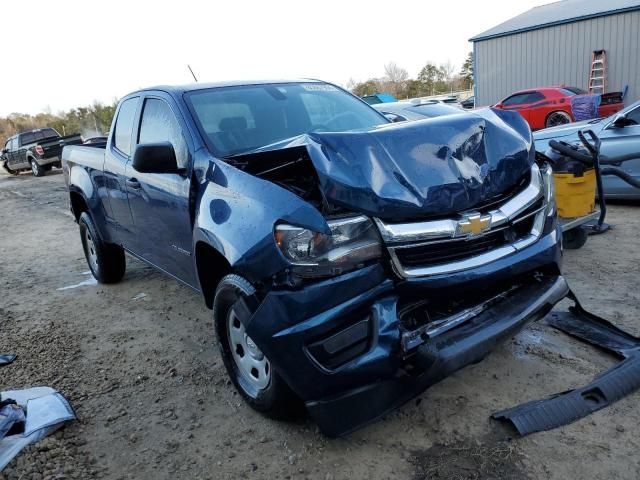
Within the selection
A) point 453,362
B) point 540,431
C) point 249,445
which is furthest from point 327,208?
point 540,431

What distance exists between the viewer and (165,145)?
10.2ft

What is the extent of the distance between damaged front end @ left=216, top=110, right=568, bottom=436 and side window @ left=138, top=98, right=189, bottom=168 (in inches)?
38.9

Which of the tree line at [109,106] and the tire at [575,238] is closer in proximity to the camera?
the tire at [575,238]

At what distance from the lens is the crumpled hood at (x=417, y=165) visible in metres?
2.32

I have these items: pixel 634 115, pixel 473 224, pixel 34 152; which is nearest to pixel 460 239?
pixel 473 224

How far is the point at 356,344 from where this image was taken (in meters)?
2.25

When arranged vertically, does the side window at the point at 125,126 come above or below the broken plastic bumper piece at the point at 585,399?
above

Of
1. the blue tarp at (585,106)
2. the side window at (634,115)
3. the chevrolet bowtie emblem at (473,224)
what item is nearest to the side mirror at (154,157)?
the chevrolet bowtie emblem at (473,224)

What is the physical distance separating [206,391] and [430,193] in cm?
186

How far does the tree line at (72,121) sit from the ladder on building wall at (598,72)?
29.6 metres

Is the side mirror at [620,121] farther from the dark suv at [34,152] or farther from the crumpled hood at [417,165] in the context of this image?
the dark suv at [34,152]

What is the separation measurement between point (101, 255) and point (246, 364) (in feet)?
9.97

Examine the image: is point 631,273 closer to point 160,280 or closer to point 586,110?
point 160,280

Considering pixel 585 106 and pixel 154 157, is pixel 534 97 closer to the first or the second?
pixel 585 106
